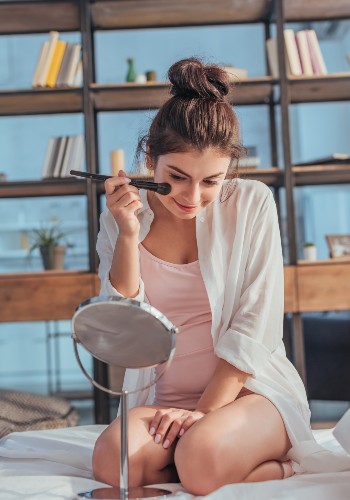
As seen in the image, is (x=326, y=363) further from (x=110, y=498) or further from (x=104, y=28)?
(x=110, y=498)

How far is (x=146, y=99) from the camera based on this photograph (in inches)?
161

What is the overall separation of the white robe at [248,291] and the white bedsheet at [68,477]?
18cm

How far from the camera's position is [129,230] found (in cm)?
167

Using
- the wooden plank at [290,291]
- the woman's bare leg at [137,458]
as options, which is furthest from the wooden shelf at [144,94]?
the woman's bare leg at [137,458]

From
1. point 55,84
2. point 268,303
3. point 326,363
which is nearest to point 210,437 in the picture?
point 268,303

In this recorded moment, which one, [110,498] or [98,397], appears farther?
[98,397]

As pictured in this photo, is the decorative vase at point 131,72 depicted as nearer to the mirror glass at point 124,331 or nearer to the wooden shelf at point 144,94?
the wooden shelf at point 144,94

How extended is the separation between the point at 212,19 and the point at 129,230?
289cm

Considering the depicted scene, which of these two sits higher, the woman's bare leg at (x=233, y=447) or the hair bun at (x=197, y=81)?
the hair bun at (x=197, y=81)

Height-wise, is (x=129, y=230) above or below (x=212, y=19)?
below

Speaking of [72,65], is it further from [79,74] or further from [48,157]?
[48,157]

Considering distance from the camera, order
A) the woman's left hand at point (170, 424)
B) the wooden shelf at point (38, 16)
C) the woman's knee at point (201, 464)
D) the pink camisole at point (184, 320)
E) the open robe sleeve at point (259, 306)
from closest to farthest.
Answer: the woman's knee at point (201, 464)
the woman's left hand at point (170, 424)
the open robe sleeve at point (259, 306)
the pink camisole at point (184, 320)
the wooden shelf at point (38, 16)

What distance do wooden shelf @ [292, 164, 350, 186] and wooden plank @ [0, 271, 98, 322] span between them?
1.19 metres

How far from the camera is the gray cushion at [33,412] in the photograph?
315 cm
